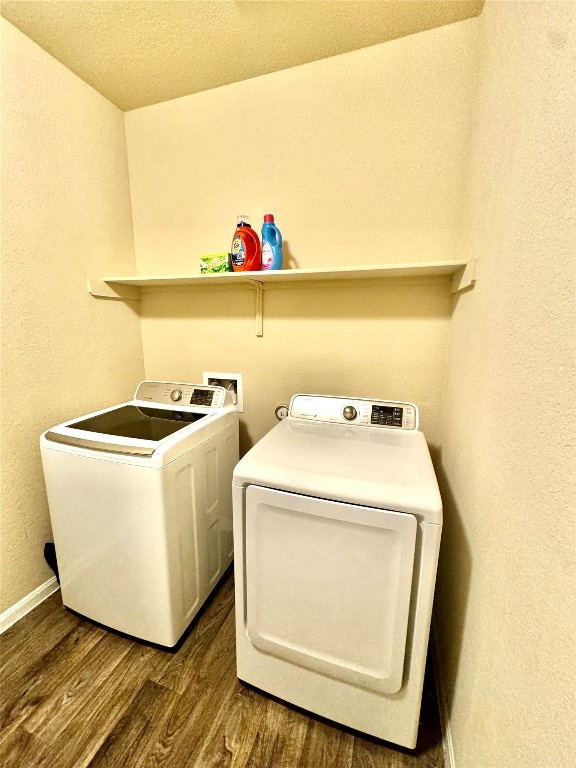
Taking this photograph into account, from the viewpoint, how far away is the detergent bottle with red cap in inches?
58.8

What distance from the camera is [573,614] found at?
1.50ft

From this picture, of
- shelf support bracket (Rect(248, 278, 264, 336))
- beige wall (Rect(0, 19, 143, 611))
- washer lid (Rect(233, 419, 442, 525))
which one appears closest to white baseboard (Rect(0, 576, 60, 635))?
beige wall (Rect(0, 19, 143, 611))

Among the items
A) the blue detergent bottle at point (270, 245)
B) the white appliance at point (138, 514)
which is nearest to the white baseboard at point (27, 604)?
the white appliance at point (138, 514)

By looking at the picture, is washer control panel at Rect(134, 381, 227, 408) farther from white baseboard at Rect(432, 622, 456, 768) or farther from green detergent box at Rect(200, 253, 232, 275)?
white baseboard at Rect(432, 622, 456, 768)

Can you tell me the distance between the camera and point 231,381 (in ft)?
6.18

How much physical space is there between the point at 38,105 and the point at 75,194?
33 centimetres

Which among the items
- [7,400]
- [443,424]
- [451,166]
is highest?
[451,166]

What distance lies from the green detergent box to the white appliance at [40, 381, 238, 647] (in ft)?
2.37

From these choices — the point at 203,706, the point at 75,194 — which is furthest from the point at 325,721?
the point at 75,194

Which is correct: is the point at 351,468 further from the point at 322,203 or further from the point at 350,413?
the point at 322,203

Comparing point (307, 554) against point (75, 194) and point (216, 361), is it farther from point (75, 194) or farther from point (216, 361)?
point (75, 194)

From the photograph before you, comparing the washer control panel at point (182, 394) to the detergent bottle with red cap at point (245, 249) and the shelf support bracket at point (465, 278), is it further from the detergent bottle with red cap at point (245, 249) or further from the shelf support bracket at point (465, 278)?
the shelf support bracket at point (465, 278)

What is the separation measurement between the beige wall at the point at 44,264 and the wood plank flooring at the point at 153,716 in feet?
1.29

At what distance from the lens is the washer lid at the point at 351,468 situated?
838 millimetres
